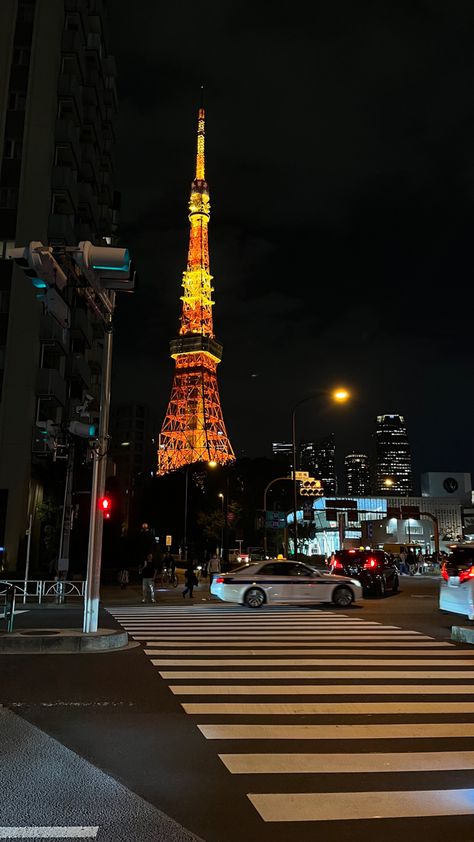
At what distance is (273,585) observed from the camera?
1889 cm

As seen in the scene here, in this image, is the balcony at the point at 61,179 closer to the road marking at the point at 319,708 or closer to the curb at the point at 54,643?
the curb at the point at 54,643

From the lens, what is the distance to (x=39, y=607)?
20547 millimetres

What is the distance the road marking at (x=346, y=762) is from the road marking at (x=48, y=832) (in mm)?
1541

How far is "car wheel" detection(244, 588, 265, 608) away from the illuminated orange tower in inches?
2773

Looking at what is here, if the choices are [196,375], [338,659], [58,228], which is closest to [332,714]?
[338,659]

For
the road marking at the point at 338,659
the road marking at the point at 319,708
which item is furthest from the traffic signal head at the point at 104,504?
the road marking at the point at 319,708

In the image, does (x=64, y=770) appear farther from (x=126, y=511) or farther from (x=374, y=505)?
(x=374, y=505)

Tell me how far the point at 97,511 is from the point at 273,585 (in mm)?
7907

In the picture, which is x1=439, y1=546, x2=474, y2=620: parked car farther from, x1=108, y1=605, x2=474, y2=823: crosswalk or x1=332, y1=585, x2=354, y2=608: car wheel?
x1=332, y1=585, x2=354, y2=608: car wheel

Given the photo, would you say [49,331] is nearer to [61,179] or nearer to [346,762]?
[61,179]

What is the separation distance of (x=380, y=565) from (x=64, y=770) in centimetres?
2171

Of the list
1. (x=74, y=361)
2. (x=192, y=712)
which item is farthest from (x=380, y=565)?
(x=74, y=361)

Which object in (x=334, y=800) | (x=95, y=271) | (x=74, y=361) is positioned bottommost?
(x=334, y=800)

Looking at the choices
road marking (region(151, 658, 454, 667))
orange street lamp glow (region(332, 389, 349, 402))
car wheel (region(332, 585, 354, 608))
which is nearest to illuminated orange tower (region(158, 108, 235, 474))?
orange street lamp glow (region(332, 389, 349, 402))
